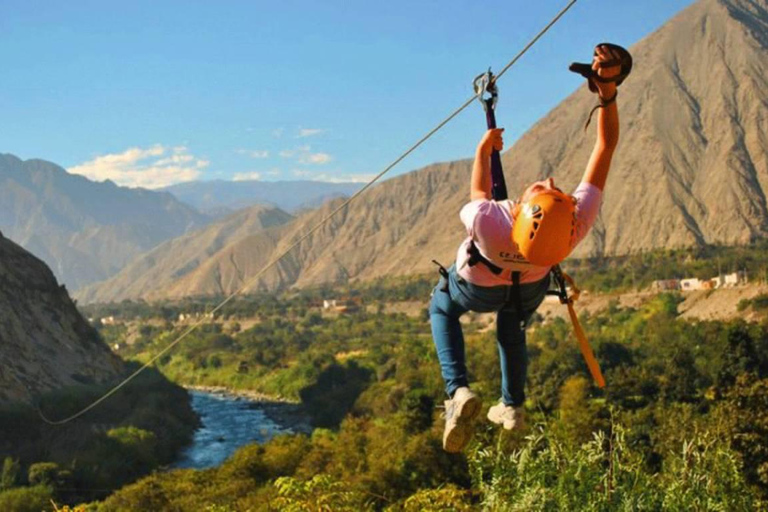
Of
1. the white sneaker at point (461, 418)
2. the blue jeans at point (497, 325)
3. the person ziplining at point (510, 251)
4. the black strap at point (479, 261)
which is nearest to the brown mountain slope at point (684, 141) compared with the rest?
the blue jeans at point (497, 325)

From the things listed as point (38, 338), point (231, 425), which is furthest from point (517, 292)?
point (38, 338)

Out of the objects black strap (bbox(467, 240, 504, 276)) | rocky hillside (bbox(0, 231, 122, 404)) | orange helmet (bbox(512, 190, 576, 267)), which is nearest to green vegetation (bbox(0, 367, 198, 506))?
rocky hillside (bbox(0, 231, 122, 404))

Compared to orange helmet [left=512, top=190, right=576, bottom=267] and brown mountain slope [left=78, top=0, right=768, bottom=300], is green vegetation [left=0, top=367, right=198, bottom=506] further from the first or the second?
brown mountain slope [left=78, top=0, right=768, bottom=300]

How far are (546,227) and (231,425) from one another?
5731 cm

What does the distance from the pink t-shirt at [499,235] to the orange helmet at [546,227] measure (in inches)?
8.2

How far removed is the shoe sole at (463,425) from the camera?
4.30 m

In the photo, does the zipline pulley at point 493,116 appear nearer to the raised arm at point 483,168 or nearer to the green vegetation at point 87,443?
the raised arm at point 483,168

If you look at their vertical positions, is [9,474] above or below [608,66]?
below

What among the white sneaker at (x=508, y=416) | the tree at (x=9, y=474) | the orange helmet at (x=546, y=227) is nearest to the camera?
the orange helmet at (x=546, y=227)

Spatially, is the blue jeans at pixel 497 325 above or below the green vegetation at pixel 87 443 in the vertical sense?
above

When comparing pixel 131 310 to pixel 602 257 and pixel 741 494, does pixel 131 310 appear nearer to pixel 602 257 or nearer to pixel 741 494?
pixel 602 257

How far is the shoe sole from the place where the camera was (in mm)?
4297

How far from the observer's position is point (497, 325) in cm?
451

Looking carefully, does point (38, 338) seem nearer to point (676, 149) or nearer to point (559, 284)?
point (559, 284)
